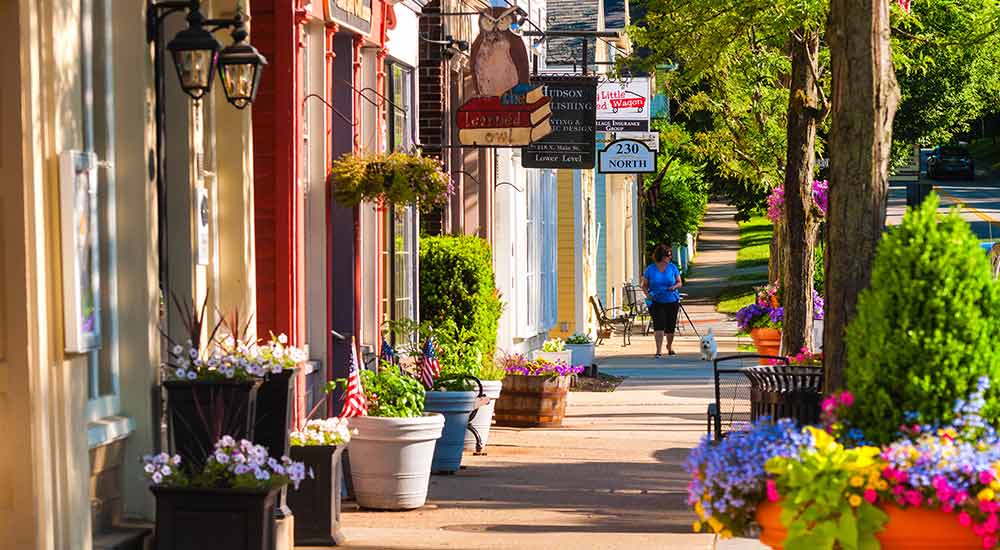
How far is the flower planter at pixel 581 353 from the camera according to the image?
2231 centimetres

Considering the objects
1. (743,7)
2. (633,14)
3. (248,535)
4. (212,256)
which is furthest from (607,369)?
(633,14)

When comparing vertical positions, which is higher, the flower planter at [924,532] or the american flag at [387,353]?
the flower planter at [924,532]

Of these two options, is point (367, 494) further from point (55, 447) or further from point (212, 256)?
point (55, 447)

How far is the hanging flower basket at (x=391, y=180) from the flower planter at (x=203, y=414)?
3.95 meters

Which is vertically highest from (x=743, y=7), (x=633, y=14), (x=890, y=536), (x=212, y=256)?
(x=633, y=14)

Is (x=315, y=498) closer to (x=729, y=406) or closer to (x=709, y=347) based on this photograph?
(x=729, y=406)

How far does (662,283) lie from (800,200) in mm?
9186

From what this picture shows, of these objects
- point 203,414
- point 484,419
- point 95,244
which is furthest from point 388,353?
point 95,244

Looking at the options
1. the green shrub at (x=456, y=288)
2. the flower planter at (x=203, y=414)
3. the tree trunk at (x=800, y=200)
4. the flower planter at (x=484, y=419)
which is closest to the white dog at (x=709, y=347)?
the tree trunk at (x=800, y=200)

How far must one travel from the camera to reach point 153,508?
27.5 ft

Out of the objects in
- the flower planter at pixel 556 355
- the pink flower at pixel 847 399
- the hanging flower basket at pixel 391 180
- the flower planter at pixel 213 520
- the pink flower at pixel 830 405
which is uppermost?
the hanging flower basket at pixel 391 180

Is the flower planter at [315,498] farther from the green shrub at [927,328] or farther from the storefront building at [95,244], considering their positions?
the green shrub at [927,328]

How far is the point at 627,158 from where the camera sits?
25938mm

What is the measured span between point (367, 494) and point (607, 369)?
14.1 m
